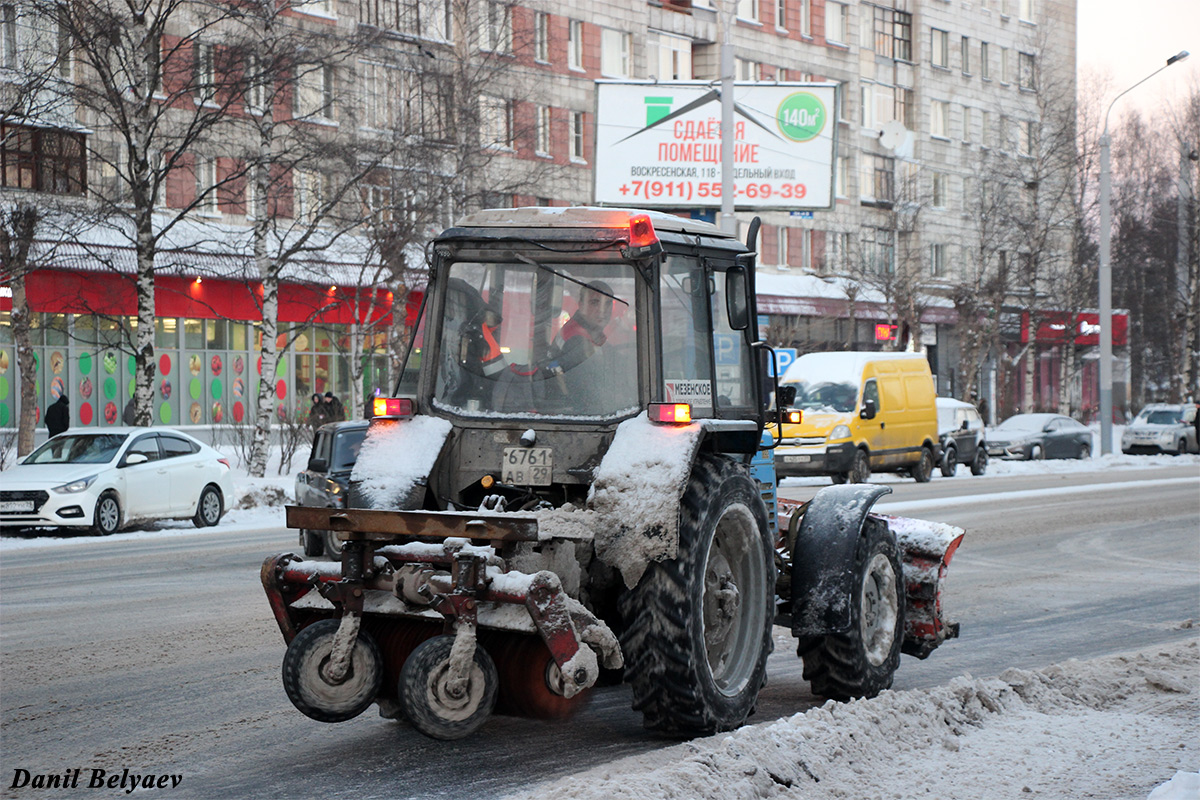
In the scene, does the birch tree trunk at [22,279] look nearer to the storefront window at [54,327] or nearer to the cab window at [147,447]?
the cab window at [147,447]

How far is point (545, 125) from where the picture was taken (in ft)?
160

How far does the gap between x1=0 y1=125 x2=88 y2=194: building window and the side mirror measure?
755 inches

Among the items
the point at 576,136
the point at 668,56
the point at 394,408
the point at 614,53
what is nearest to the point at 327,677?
the point at 394,408

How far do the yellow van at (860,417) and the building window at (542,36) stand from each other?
2210 cm

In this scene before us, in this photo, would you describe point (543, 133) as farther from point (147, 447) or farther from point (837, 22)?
point (147, 447)

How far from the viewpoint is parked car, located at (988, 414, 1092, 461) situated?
4075 centimetres

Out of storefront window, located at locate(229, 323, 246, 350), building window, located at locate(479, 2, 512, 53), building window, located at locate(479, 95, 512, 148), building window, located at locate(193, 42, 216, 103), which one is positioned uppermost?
building window, located at locate(479, 2, 512, 53)

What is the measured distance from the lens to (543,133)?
49.2 m

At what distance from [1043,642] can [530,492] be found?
15.2 feet

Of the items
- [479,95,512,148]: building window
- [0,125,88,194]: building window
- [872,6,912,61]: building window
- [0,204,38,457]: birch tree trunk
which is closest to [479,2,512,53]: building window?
[479,95,512,148]: building window

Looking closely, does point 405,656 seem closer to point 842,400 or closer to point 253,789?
point 253,789

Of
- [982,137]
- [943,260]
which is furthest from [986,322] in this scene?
[982,137]

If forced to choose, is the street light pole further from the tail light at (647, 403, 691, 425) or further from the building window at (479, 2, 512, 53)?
the tail light at (647, 403, 691, 425)

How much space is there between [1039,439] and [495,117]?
16.6m
